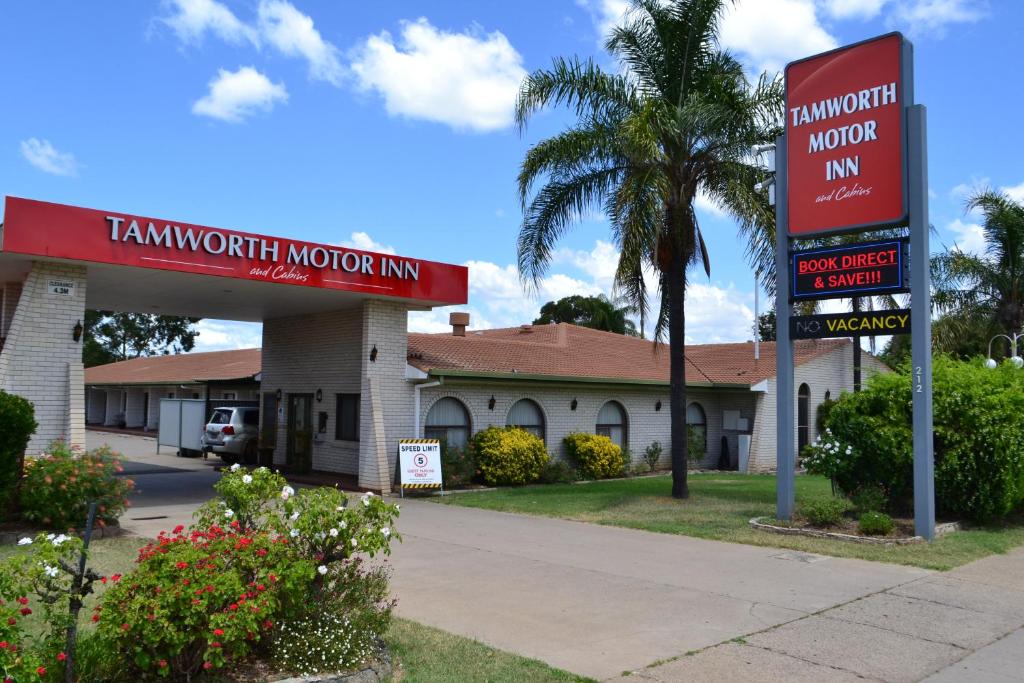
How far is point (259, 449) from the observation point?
2227 cm

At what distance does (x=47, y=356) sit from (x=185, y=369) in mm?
25854

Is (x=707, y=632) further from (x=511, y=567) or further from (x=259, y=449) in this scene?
(x=259, y=449)

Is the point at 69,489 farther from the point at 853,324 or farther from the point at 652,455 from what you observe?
the point at 652,455

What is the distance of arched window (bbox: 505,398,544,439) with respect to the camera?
21183mm

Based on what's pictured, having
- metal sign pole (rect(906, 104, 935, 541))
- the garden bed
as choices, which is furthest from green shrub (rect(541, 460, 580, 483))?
metal sign pole (rect(906, 104, 935, 541))

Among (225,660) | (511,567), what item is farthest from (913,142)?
(225,660)

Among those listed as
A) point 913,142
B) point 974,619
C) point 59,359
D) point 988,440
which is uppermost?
point 913,142

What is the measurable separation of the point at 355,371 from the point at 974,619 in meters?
14.2

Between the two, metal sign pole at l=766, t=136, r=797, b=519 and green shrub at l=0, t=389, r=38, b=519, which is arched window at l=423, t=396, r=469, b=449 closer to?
metal sign pole at l=766, t=136, r=797, b=519

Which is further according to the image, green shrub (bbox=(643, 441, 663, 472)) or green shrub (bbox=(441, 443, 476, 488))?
green shrub (bbox=(643, 441, 663, 472))

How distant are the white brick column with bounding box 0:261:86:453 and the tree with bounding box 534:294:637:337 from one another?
4046 centimetres

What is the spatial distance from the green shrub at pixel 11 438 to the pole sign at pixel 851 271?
11724 millimetres

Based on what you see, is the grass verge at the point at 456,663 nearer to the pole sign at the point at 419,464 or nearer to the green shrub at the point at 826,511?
the green shrub at the point at 826,511

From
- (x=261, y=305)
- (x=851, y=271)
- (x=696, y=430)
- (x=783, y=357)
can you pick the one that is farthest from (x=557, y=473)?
(x=851, y=271)
